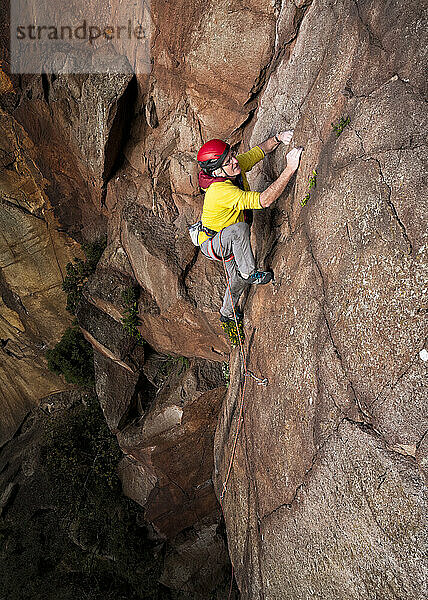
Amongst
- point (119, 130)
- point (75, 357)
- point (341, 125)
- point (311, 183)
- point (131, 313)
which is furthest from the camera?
point (75, 357)

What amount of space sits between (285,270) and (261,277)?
0.33 m

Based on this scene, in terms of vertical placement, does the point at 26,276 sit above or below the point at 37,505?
above

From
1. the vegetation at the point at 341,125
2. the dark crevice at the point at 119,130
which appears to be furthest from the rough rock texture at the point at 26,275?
the vegetation at the point at 341,125

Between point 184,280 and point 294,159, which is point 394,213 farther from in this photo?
point 184,280

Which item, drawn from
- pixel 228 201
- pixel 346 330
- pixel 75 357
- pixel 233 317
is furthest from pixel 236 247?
pixel 75 357

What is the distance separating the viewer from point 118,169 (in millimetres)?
7520

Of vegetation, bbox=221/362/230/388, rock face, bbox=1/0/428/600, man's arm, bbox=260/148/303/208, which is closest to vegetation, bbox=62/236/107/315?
rock face, bbox=1/0/428/600

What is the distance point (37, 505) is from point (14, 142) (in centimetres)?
822

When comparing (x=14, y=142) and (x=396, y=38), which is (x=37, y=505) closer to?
(x=14, y=142)

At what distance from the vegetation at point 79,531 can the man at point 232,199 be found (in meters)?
6.87

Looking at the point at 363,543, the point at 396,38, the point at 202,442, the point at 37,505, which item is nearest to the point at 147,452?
the point at 202,442

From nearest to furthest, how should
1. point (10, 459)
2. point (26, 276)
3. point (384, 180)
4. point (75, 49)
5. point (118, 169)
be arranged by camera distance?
point (384, 180) < point (75, 49) < point (118, 169) < point (26, 276) < point (10, 459)

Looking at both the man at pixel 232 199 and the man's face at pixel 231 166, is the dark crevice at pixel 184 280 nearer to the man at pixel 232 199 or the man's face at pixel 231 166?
the man at pixel 232 199
